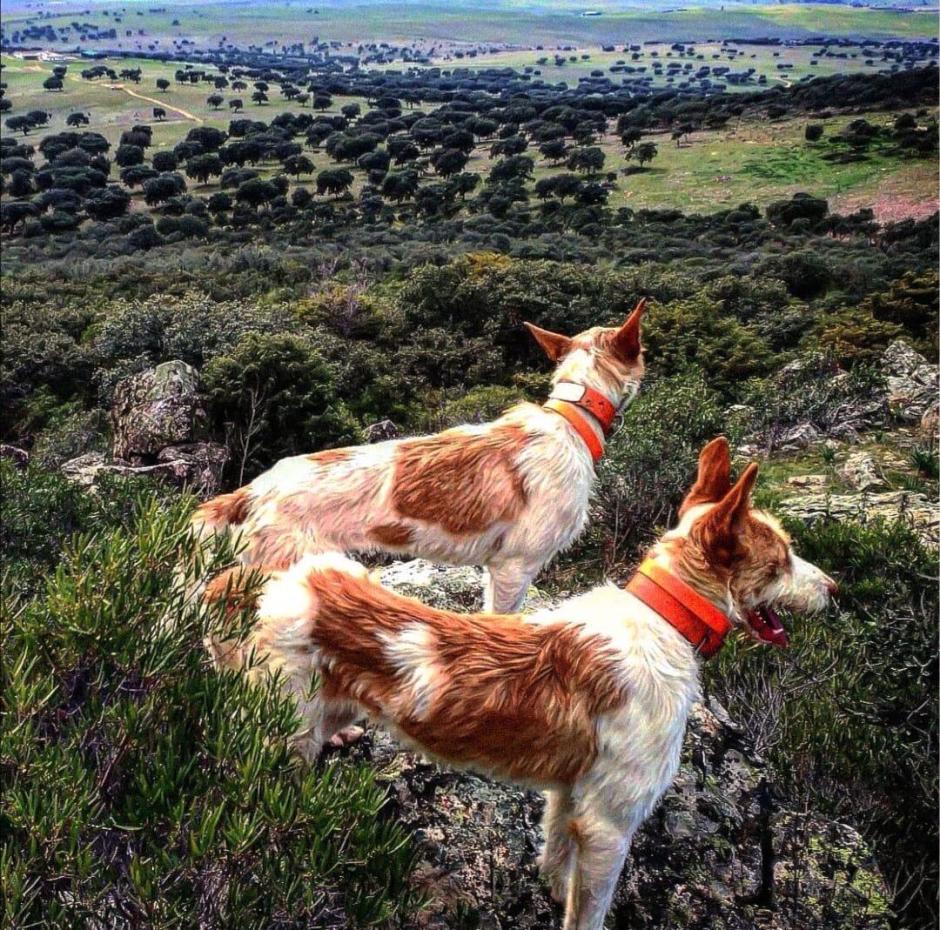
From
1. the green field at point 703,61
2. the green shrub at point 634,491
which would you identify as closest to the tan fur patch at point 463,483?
the green shrub at point 634,491

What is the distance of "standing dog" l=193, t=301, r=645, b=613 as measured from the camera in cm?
446

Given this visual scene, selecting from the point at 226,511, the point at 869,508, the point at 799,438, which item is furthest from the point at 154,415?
the point at 799,438

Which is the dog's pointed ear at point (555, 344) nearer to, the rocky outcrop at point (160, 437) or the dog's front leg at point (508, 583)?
the dog's front leg at point (508, 583)

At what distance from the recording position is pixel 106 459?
43.5 ft

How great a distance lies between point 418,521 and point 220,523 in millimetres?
1097

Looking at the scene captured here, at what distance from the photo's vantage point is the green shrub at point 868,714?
198 inches

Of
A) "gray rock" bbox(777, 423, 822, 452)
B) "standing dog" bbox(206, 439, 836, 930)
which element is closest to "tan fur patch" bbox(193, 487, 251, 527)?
"standing dog" bbox(206, 439, 836, 930)

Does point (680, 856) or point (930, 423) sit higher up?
point (680, 856)

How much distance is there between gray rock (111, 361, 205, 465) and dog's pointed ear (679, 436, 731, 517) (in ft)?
36.3

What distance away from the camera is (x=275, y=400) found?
15031 millimetres

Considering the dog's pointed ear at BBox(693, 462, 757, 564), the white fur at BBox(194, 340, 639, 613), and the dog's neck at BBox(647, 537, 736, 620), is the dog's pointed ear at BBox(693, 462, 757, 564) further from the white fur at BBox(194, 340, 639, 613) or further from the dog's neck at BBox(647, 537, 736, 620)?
the white fur at BBox(194, 340, 639, 613)

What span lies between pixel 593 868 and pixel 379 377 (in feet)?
57.6

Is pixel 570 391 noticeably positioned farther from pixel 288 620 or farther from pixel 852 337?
pixel 852 337

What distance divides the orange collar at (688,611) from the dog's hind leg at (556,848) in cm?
91
